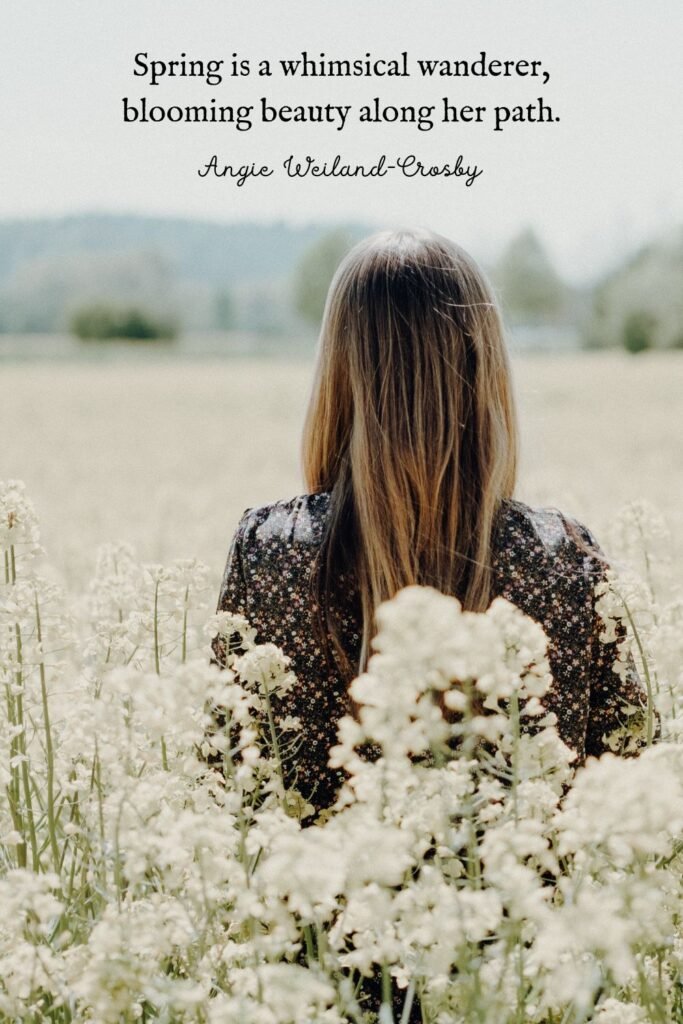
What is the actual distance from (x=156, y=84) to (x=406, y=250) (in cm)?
279

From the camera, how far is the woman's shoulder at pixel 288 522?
2.49 metres

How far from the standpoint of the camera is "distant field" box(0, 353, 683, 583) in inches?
264

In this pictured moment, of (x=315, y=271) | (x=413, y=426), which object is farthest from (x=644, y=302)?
(x=413, y=426)

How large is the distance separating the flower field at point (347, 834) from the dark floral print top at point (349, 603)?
75 millimetres

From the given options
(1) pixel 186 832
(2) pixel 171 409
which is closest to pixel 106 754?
(1) pixel 186 832

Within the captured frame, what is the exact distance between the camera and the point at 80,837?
2.29 meters

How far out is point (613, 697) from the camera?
103 inches

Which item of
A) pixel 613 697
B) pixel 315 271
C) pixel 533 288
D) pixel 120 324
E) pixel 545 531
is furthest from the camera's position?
pixel 315 271

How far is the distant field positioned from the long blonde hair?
0.26m

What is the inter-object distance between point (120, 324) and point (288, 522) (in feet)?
259

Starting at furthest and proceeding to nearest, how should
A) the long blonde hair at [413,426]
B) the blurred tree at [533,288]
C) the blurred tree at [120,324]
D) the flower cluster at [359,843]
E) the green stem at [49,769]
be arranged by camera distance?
the blurred tree at [533,288] → the blurred tree at [120,324] → the long blonde hair at [413,426] → the green stem at [49,769] → the flower cluster at [359,843]

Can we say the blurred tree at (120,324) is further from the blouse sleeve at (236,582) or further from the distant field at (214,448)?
the blouse sleeve at (236,582)

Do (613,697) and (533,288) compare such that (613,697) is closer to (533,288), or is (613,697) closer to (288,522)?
(288,522)

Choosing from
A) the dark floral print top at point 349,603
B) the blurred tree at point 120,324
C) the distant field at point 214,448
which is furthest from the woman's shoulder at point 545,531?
the blurred tree at point 120,324
